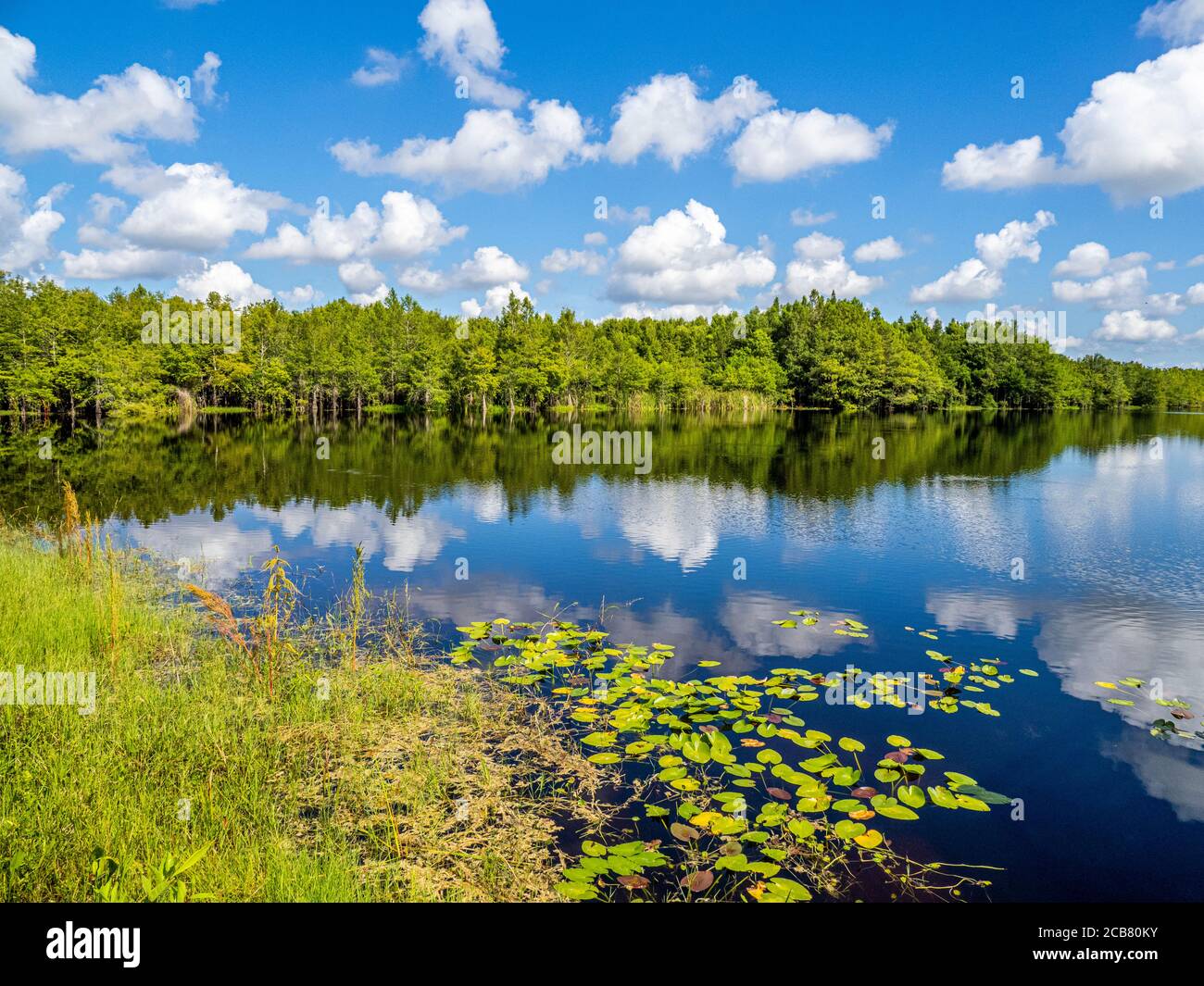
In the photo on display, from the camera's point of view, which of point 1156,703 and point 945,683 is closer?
point 1156,703

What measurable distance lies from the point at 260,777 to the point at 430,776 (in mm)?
1979

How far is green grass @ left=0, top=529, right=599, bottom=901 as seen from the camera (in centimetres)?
654

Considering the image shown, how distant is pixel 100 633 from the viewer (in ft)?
40.2

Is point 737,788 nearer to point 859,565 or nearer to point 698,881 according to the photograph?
point 698,881

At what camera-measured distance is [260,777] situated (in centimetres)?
853

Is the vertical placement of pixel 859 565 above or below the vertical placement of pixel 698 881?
above

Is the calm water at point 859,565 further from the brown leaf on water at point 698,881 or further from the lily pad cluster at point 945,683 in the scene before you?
the brown leaf on water at point 698,881

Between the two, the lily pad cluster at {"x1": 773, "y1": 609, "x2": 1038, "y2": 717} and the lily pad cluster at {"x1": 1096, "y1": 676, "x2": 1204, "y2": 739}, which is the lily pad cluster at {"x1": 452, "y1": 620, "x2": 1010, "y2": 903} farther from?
the lily pad cluster at {"x1": 1096, "y1": 676, "x2": 1204, "y2": 739}

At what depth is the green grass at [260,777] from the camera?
6.54 metres

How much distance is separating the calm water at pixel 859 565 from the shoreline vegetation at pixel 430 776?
0.94 metres

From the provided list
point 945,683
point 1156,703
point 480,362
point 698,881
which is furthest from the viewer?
point 480,362

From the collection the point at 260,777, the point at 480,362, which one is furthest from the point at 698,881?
the point at 480,362

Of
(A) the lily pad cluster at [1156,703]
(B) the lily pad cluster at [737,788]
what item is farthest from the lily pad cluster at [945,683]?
(A) the lily pad cluster at [1156,703]

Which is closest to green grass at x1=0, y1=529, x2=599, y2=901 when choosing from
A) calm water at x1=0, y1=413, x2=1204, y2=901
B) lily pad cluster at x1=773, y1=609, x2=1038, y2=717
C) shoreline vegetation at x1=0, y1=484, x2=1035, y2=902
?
shoreline vegetation at x1=0, y1=484, x2=1035, y2=902
